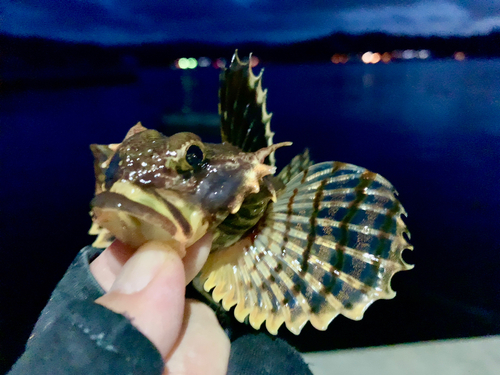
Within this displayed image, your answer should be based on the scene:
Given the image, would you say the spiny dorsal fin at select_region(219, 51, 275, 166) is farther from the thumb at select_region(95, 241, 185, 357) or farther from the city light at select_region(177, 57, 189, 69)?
the city light at select_region(177, 57, 189, 69)

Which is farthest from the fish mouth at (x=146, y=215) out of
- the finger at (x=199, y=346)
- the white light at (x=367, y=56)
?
the white light at (x=367, y=56)

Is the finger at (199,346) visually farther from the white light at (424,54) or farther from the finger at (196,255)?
the white light at (424,54)

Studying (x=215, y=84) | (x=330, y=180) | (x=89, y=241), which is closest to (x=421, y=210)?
(x=330, y=180)

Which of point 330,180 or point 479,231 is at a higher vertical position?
point 330,180

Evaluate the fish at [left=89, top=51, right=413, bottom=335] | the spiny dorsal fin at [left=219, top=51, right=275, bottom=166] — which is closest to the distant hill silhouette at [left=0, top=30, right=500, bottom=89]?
the spiny dorsal fin at [left=219, top=51, right=275, bottom=166]

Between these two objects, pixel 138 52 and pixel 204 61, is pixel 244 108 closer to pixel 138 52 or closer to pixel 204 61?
pixel 204 61

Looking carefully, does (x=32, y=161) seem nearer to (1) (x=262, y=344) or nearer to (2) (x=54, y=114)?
(2) (x=54, y=114)

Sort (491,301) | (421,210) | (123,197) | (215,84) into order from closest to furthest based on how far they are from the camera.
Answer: (123,197) → (491,301) → (421,210) → (215,84)
